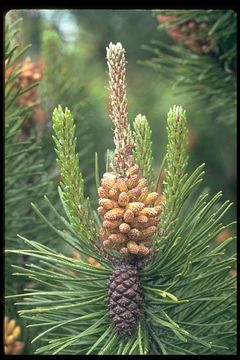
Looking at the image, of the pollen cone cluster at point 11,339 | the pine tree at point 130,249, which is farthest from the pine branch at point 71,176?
the pollen cone cluster at point 11,339

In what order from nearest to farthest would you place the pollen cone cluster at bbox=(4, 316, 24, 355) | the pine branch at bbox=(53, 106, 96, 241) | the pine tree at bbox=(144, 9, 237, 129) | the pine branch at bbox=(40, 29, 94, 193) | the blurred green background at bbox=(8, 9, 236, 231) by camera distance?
the pine branch at bbox=(53, 106, 96, 241), the pollen cone cluster at bbox=(4, 316, 24, 355), the pine tree at bbox=(144, 9, 237, 129), the pine branch at bbox=(40, 29, 94, 193), the blurred green background at bbox=(8, 9, 236, 231)

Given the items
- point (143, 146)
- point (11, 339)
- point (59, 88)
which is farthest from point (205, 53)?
point (11, 339)

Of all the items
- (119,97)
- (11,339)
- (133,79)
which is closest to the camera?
(119,97)

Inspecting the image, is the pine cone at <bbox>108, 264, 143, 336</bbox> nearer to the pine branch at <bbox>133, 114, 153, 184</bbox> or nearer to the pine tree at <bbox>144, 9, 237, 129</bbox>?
the pine branch at <bbox>133, 114, 153, 184</bbox>

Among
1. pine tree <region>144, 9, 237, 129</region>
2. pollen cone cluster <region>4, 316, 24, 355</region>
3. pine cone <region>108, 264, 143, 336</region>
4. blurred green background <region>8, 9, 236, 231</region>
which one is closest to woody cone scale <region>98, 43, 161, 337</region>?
pine cone <region>108, 264, 143, 336</region>

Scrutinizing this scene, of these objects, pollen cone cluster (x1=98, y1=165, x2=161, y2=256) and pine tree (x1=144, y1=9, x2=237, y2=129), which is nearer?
pollen cone cluster (x1=98, y1=165, x2=161, y2=256)

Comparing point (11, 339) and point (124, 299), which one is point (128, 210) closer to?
point (124, 299)

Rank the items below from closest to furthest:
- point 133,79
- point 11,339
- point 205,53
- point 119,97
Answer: point 119,97
point 11,339
point 205,53
point 133,79

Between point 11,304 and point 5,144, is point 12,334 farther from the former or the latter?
point 5,144
